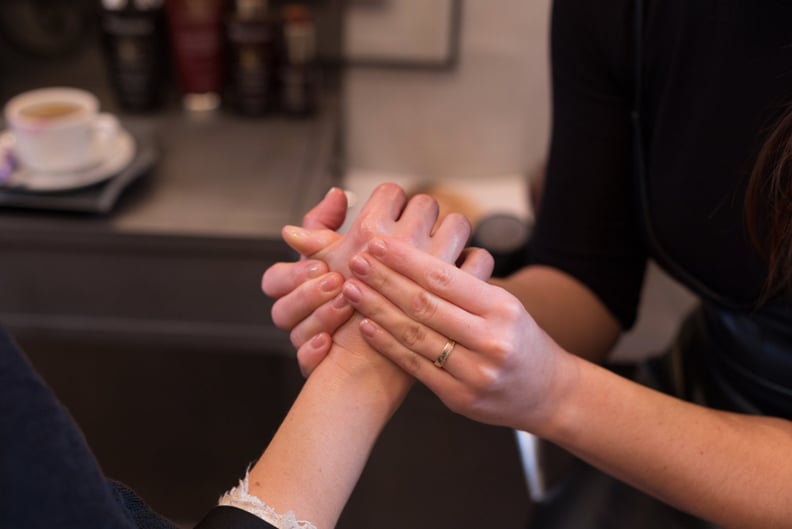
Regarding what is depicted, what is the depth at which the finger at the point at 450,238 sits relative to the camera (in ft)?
2.26

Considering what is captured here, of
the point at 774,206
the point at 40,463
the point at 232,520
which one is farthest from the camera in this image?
the point at 774,206

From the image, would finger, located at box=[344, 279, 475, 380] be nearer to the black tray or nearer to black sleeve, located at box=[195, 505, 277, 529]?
black sleeve, located at box=[195, 505, 277, 529]

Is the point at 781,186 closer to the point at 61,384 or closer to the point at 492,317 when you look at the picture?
the point at 492,317

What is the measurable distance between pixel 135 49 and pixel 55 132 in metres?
0.28

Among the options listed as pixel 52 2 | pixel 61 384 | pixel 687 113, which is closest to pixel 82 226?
pixel 61 384

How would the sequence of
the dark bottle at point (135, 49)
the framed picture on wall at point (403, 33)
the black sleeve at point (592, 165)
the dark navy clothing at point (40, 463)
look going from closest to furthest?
the dark navy clothing at point (40, 463), the black sleeve at point (592, 165), the dark bottle at point (135, 49), the framed picture on wall at point (403, 33)

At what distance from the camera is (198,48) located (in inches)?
54.5

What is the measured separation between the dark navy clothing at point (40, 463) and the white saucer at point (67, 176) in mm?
804

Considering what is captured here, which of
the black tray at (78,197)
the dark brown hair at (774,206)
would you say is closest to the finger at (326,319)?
the dark brown hair at (774,206)

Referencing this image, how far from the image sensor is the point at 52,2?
4.85 ft

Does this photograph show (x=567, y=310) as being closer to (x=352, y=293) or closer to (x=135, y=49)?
(x=352, y=293)

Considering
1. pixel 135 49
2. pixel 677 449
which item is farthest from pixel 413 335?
pixel 135 49

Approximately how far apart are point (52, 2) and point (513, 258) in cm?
99

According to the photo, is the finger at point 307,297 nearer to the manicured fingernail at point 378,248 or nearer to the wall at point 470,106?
the manicured fingernail at point 378,248
